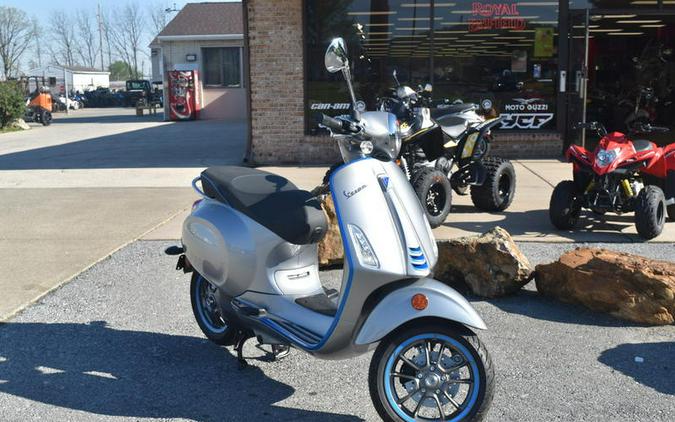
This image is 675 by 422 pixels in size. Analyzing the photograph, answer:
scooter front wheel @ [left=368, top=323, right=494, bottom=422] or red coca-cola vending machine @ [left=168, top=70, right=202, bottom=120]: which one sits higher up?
red coca-cola vending machine @ [left=168, top=70, right=202, bottom=120]

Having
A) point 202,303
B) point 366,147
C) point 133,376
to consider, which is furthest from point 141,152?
point 366,147

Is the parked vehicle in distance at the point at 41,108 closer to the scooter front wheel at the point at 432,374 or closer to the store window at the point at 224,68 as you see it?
the store window at the point at 224,68

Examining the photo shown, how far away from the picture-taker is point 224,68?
96.1ft

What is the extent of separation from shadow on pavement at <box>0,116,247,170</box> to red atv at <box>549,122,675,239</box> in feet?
23.3

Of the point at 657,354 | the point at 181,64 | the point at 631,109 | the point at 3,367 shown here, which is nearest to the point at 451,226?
the point at 657,354

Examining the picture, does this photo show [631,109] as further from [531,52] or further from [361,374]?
[361,374]

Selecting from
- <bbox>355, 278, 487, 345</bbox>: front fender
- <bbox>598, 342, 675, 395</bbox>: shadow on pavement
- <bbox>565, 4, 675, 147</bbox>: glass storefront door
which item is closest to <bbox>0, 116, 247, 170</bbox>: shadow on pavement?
<bbox>565, 4, 675, 147</bbox>: glass storefront door

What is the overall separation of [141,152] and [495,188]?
9340 millimetres

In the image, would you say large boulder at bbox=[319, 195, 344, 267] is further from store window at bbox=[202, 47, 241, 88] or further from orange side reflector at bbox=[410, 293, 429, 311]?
store window at bbox=[202, 47, 241, 88]

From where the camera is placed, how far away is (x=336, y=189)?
337 centimetres

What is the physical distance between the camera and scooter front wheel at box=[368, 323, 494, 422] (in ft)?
10.5

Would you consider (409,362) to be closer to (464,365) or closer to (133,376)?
(464,365)

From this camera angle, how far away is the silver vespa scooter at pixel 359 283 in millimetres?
3225

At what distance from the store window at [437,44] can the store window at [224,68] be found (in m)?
17.5
